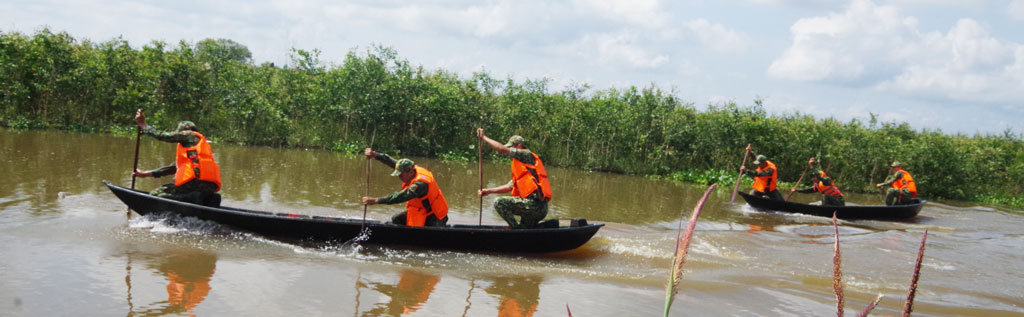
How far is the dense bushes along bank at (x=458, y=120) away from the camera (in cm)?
2041

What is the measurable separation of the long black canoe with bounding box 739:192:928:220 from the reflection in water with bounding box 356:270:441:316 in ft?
29.8

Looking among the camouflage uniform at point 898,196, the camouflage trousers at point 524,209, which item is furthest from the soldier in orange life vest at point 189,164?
the camouflage uniform at point 898,196

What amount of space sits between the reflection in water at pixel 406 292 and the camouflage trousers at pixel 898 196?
12.6 m

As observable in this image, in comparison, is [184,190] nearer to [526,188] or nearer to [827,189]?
[526,188]

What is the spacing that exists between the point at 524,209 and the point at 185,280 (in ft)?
12.6

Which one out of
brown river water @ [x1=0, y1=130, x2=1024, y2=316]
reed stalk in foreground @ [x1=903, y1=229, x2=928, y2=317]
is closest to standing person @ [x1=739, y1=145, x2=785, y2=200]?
brown river water @ [x1=0, y1=130, x2=1024, y2=316]

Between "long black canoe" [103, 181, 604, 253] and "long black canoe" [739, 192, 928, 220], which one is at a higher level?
"long black canoe" [739, 192, 928, 220]

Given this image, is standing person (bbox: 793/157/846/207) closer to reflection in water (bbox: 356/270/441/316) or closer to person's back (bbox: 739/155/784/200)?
person's back (bbox: 739/155/784/200)

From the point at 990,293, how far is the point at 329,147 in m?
18.4

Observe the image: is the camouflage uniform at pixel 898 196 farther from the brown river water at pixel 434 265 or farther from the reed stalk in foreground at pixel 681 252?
the reed stalk in foreground at pixel 681 252

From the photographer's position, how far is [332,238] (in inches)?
316

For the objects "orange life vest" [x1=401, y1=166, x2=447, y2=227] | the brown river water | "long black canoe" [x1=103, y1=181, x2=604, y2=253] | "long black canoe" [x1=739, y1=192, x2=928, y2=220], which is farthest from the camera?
"long black canoe" [x1=739, y1=192, x2=928, y2=220]

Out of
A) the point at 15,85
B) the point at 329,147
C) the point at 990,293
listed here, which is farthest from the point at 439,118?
the point at 990,293

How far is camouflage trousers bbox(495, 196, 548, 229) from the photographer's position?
828 centimetres
